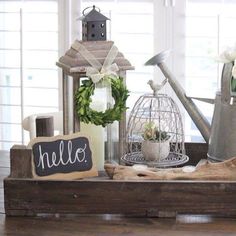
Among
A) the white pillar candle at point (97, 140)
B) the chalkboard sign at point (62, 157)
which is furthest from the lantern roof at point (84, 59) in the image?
the chalkboard sign at point (62, 157)

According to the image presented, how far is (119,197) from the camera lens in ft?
4.74

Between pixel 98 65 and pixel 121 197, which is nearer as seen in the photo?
pixel 121 197

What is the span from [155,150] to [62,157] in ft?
0.98

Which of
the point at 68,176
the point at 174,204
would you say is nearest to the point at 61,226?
the point at 68,176

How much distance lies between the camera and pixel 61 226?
1405 millimetres

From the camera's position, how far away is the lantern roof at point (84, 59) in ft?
5.40

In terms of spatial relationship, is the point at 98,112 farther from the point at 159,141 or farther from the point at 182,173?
the point at 182,173

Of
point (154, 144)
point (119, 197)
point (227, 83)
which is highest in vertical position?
point (227, 83)

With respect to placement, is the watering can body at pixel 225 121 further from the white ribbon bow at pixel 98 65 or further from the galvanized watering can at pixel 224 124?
the white ribbon bow at pixel 98 65

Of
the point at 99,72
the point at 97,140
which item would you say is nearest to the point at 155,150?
the point at 97,140

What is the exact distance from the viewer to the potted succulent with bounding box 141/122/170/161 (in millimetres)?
1668

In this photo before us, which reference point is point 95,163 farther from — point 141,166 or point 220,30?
point 220,30

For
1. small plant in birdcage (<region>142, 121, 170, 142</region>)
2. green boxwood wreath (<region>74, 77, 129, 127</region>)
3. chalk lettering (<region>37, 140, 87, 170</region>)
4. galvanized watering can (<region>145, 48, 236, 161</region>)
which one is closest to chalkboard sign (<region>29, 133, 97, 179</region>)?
chalk lettering (<region>37, 140, 87, 170</region>)

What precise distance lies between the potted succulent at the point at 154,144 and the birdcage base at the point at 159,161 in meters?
0.02
